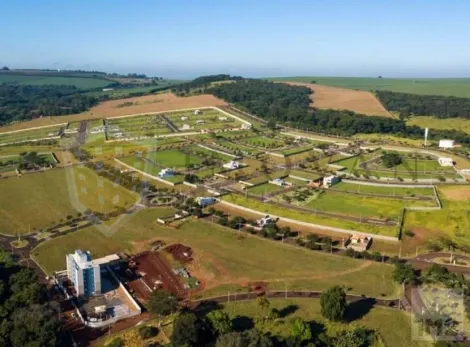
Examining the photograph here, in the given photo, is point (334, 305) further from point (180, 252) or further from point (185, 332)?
point (180, 252)

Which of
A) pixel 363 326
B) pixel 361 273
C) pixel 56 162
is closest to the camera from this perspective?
pixel 363 326

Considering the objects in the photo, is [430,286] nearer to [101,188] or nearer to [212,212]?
[212,212]

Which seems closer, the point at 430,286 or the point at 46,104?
the point at 430,286

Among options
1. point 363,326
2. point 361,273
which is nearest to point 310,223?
point 361,273

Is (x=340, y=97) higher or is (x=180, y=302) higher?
(x=340, y=97)

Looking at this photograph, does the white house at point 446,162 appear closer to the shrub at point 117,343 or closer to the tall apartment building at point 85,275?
the tall apartment building at point 85,275

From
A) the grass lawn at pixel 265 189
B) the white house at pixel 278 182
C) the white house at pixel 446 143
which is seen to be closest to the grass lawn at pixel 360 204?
the grass lawn at pixel 265 189

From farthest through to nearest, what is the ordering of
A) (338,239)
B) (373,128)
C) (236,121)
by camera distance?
(236,121), (373,128), (338,239)
